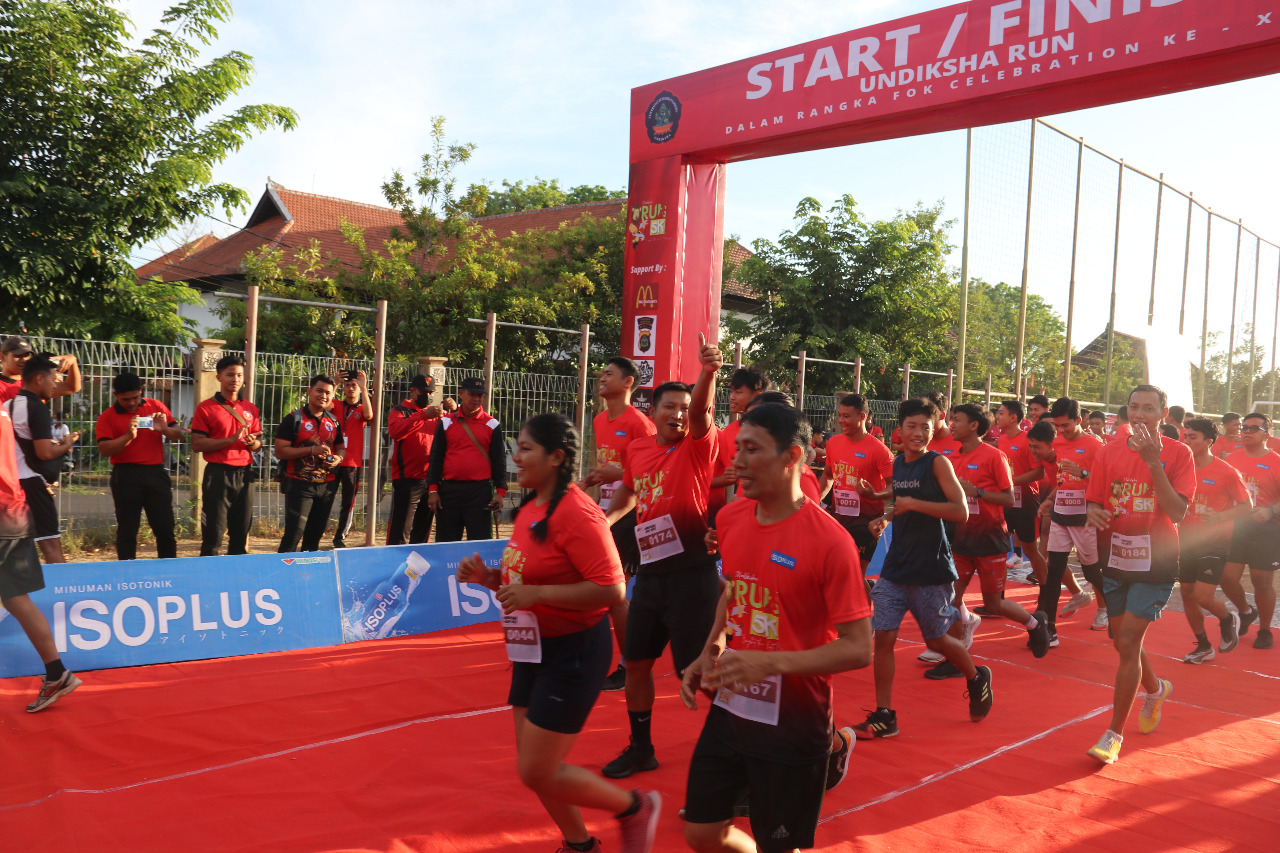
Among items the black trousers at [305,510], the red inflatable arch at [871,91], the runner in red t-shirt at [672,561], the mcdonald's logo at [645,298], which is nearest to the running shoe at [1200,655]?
the red inflatable arch at [871,91]

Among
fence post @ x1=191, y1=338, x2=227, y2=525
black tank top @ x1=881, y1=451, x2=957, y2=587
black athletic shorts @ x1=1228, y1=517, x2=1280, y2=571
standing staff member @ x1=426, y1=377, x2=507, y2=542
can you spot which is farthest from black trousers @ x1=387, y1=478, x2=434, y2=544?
black athletic shorts @ x1=1228, y1=517, x2=1280, y2=571

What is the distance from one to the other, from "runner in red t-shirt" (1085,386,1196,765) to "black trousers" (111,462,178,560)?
7.30 metres

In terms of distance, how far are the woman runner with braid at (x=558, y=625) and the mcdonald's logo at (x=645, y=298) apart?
7.45m

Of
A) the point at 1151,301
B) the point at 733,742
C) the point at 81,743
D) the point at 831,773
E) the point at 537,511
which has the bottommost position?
the point at 81,743

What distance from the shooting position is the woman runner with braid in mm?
3121

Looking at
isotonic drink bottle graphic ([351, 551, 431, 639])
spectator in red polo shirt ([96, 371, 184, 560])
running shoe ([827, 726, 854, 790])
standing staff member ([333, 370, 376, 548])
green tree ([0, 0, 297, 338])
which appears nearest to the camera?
running shoe ([827, 726, 854, 790])

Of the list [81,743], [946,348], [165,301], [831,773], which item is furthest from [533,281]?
[831,773]

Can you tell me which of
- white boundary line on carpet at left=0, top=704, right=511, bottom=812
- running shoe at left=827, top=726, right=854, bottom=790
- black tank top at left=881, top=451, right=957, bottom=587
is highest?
black tank top at left=881, top=451, right=957, bottom=587

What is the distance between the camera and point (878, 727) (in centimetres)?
521

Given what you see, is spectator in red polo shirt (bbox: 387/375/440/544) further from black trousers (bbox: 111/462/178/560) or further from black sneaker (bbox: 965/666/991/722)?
black sneaker (bbox: 965/666/991/722)

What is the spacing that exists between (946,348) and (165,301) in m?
18.9

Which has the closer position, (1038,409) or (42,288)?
(1038,409)

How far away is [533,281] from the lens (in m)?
20.1

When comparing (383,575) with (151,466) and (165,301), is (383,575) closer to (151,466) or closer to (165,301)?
(151,466)
